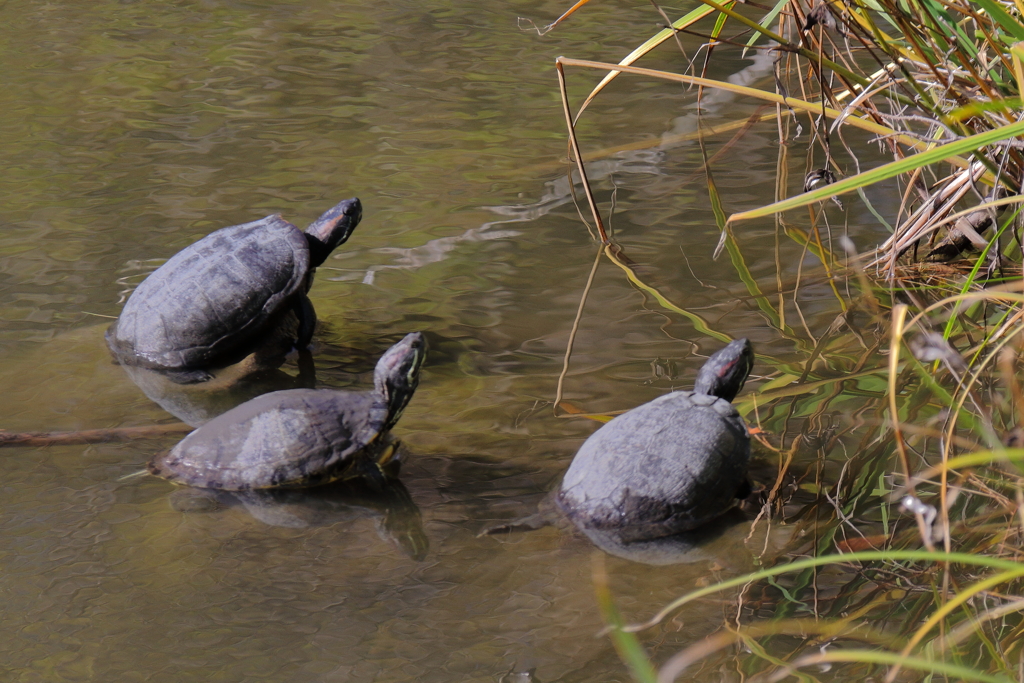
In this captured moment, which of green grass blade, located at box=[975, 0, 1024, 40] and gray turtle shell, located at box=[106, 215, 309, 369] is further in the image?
gray turtle shell, located at box=[106, 215, 309, 369]

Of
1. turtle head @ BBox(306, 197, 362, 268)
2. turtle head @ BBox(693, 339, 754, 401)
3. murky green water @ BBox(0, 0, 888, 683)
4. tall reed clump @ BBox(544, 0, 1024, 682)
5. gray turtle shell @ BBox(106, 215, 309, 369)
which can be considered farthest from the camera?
turtle head @ BBox(306, 197, 362, 268)

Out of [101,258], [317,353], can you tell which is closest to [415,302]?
[317,353]

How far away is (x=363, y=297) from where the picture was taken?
12.5 feet

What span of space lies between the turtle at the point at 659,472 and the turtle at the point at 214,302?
144cm

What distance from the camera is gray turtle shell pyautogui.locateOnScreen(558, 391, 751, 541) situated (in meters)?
2.46

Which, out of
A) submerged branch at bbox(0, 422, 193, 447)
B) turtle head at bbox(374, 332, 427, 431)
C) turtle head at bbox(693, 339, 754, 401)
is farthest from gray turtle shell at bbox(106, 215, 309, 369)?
turtle head at bbox(693, 339, 754, 401)

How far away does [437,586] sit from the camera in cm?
232

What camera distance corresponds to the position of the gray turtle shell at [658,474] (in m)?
2.46

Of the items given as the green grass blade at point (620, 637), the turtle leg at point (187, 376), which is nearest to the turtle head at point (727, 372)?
the green grass blade at point (620, 637)

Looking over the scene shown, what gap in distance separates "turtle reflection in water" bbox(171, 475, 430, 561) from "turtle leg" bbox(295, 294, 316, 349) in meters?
0.87

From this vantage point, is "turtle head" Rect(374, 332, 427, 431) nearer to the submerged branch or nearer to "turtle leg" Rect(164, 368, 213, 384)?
the submerged branch

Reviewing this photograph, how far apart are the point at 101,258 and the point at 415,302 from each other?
4.55 feet

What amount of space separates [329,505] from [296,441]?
210 millimetres

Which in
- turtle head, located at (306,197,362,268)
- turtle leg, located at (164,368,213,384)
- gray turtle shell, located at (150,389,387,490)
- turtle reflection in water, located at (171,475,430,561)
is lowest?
turtle reflection in water, located at (171,475,430,561)
